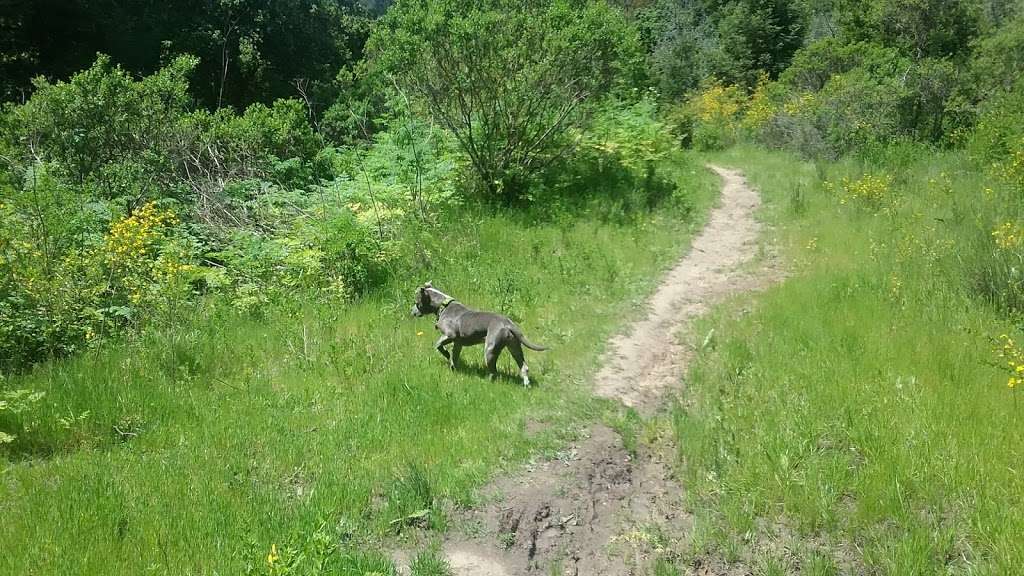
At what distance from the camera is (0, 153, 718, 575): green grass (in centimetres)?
427

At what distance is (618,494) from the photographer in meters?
5.37

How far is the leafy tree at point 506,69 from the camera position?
Answer: 37.6ft

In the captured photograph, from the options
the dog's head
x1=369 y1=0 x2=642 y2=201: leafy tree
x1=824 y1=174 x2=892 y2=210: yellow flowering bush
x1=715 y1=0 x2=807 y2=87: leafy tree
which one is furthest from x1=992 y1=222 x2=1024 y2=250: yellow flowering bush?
x1=715 y1=0 x2=807 y2=87: leafy tree

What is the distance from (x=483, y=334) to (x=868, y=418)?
351cm

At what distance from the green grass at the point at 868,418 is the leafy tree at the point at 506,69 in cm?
511

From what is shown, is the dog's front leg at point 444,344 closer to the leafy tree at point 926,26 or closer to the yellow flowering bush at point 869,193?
the yellow flowering bush at point 869,193

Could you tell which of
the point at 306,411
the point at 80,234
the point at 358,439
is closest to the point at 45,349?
the point at 80,234

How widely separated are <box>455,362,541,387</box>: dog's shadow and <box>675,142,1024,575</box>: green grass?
1513 millimetres

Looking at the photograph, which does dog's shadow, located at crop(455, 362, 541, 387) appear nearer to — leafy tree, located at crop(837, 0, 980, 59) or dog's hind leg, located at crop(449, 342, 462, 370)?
dog's hind leg, located at crop(449, 342, 462, 370)

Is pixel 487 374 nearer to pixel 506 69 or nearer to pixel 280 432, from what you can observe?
pixel 280 432

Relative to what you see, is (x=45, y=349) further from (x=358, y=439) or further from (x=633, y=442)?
(x=633, y=442)

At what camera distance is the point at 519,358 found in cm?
681

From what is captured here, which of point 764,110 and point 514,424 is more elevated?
point 764,110

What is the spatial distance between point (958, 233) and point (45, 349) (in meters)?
11.5
